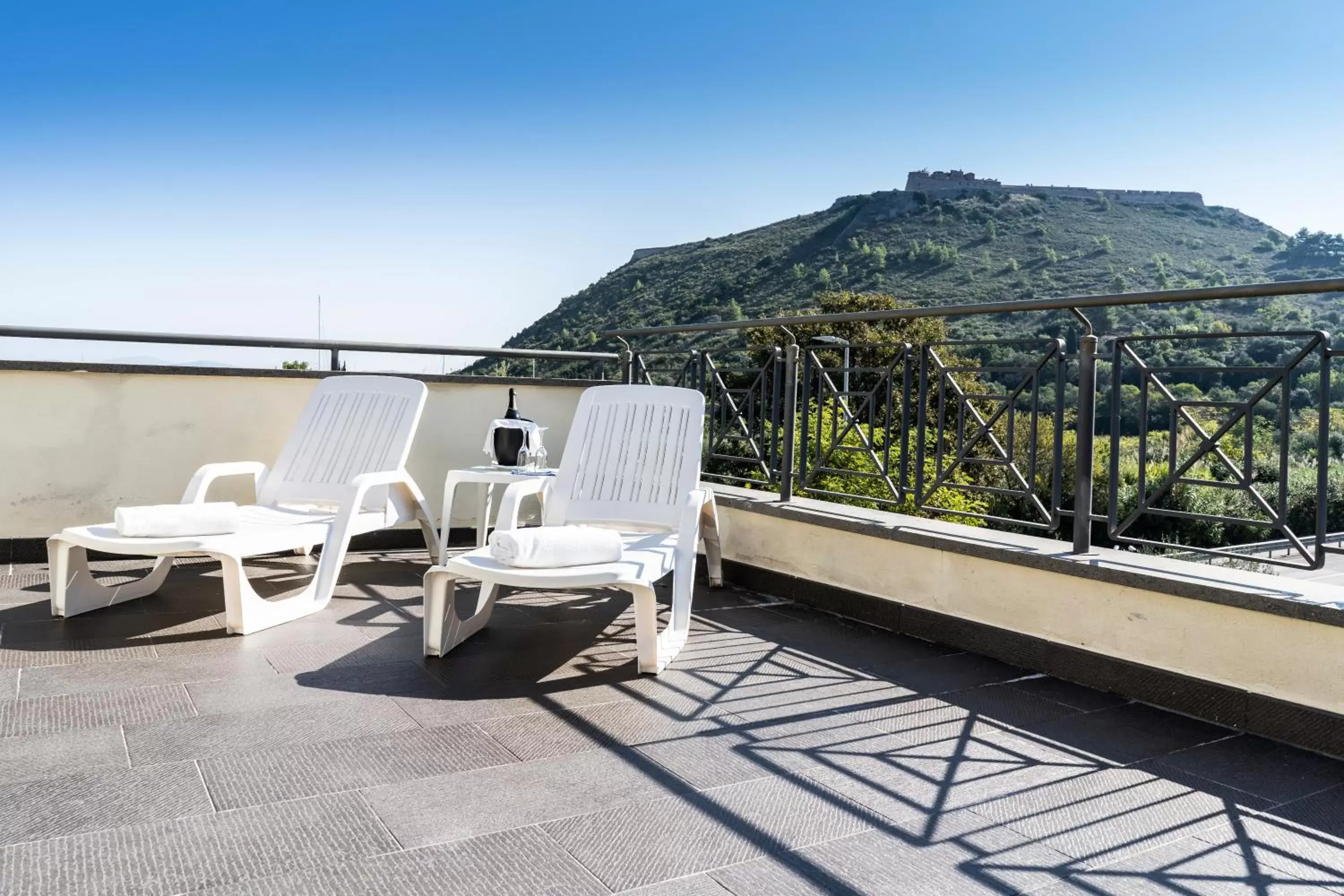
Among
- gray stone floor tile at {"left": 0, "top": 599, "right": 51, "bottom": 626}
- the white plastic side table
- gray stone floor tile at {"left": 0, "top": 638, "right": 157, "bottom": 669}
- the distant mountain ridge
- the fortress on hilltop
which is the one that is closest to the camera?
gray stone floor tile at {"left": 0, "top": 638, "right": 157, "bottom": 669}

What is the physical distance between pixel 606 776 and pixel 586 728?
1.12 ft

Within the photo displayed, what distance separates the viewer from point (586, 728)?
2.52 metres

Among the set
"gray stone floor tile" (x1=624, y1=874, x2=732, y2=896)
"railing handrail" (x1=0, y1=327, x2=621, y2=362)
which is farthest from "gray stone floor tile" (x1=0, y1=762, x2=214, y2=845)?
"railing handrail" (x1=0, y1=327, x2=621, y2=362)

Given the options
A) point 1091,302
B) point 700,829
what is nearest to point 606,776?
point 700,829

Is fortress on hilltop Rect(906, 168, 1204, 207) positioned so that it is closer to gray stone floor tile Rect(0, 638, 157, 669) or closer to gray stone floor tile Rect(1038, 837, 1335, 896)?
gray stone floor tile Rect(0, 638, 157, 669)

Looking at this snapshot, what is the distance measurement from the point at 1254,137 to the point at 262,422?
39536 mm

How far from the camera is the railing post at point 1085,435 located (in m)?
3.11

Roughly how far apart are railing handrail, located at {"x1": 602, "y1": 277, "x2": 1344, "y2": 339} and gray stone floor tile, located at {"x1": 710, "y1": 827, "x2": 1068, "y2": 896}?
1.55 metres

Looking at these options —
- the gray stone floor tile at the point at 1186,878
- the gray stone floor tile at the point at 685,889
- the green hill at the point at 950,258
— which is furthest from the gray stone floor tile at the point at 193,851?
the green hill at the point at 950,258

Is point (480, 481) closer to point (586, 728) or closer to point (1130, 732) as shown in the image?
point (586, 728)

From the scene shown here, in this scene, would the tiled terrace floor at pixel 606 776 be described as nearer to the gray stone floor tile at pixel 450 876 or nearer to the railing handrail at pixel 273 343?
the gray stone floor tile at pixel 450 876

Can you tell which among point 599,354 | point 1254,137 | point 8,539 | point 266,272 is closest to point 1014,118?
point 1254,137

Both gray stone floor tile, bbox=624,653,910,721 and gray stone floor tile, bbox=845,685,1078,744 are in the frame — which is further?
gray stone floor tile, bbox=624,653,910,721

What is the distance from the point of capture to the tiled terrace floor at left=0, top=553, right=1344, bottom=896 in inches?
68.2
